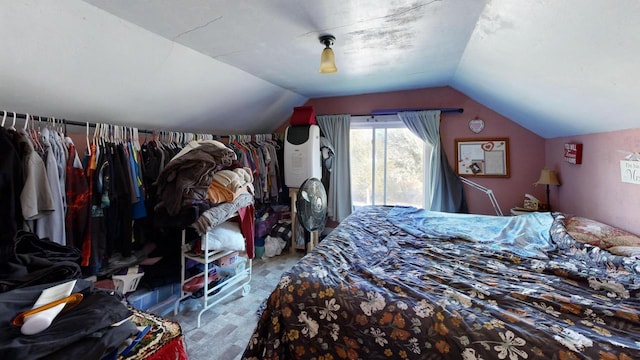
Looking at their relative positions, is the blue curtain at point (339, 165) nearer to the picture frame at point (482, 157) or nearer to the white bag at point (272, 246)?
the white bag at point (272, 246)

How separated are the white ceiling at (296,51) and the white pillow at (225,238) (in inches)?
48.8

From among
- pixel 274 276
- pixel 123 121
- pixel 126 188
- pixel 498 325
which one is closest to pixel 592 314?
pixel 498 325

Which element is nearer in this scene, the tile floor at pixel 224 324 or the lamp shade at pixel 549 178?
the tile floor at pixel 224 324

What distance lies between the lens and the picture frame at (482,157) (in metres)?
3.25

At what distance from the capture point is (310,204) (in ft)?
9.04

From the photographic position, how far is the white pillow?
2.12 metres

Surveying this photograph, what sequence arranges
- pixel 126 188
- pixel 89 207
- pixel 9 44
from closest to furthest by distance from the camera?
pixel 9 44 < pixel 89 207 < pixel 126 188

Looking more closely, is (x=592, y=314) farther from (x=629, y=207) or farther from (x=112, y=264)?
(x=112, y=264)

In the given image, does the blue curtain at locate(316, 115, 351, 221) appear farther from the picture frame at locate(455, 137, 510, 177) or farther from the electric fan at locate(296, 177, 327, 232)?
the picture frame at locate(455, 137, 510, 177)

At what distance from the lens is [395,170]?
3809 millimetres

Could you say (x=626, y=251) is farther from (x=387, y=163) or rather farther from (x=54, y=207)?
(x=54, y=207)

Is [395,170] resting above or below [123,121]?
below

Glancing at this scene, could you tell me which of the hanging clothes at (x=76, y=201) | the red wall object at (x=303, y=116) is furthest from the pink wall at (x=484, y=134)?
the hanging clothes at (x=76, y=201)

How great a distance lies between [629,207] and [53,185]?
12.2 ft
